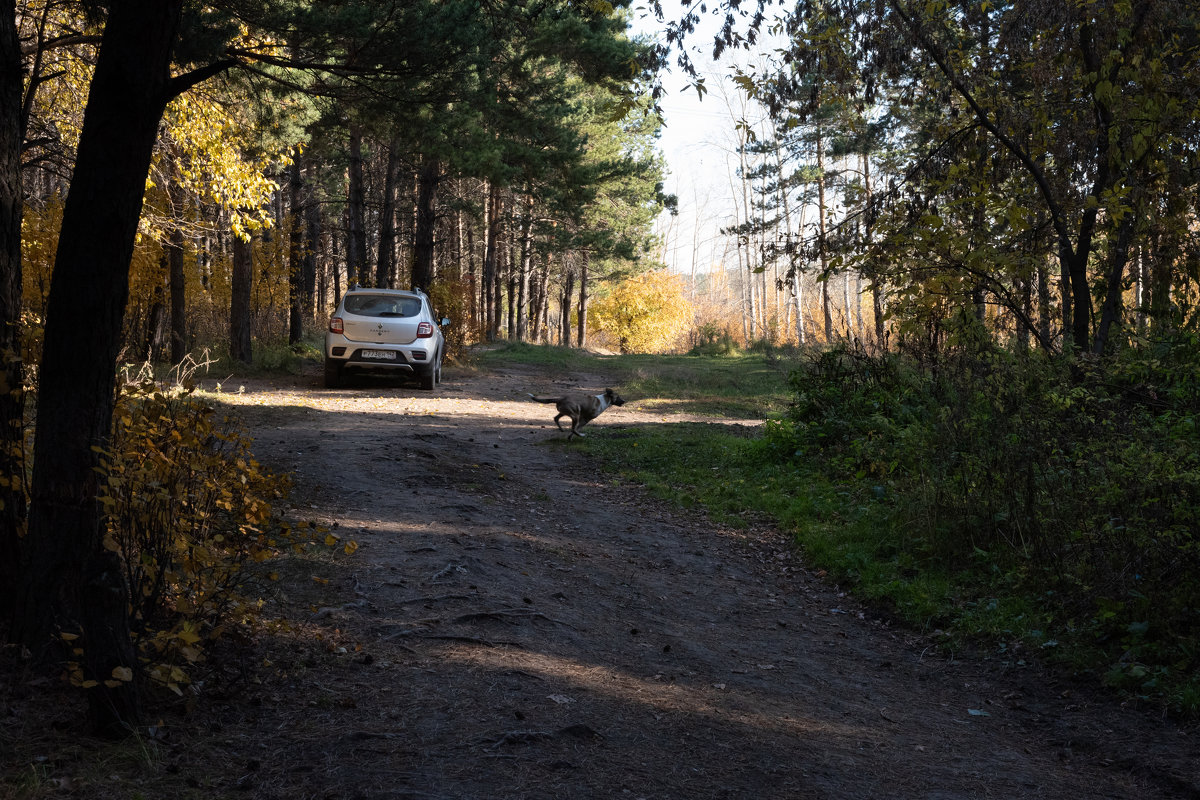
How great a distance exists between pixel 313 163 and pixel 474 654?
27.4 meters

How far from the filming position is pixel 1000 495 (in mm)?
7008

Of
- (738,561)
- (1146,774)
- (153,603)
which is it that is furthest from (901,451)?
(153,603)

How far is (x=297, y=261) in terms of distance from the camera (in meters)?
23.6

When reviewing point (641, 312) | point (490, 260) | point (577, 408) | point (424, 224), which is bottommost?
point (577, 408)

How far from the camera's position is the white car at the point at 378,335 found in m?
16.4

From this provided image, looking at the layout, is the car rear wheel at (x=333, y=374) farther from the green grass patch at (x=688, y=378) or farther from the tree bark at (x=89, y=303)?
the tree bark at (x=89, y=303)

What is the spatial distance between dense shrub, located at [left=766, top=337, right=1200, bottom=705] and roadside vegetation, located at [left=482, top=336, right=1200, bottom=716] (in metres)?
0.02

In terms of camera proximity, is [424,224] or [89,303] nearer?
[89,303]

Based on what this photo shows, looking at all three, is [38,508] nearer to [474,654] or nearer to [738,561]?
[474,654]

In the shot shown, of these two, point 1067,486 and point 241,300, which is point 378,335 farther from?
point 1067,486

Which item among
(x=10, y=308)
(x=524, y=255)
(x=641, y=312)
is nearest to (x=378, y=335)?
(x=10, y=308)

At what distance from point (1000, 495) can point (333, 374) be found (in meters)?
12.9

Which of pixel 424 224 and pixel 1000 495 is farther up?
pixel 424 224

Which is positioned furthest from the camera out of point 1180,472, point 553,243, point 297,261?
point 553,243
